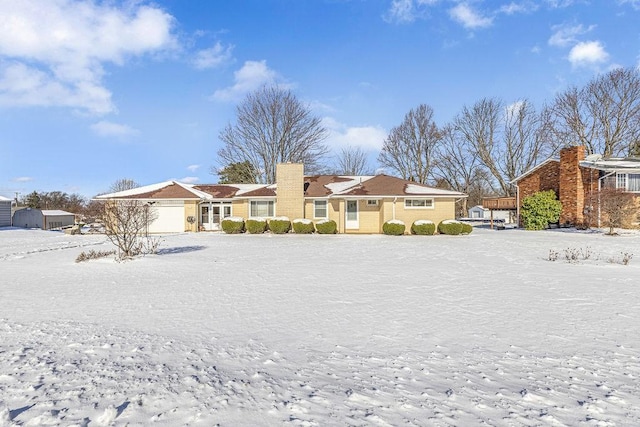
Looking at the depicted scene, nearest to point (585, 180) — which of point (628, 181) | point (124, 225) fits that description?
point (628, 181)

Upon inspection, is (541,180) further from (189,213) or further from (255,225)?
(189,213)

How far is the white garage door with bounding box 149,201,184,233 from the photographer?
26375 millimetres

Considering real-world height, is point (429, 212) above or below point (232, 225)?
above

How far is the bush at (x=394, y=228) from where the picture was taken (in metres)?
22.3

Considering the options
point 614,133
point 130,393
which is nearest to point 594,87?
point 614,133

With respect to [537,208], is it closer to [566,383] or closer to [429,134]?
[429,134]

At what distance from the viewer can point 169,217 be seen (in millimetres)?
26453

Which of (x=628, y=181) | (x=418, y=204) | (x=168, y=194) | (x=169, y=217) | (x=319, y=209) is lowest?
(x=169, y=217)

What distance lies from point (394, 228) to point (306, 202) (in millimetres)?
6839

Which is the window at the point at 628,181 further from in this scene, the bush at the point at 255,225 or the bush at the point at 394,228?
the bush at the point at 255,225

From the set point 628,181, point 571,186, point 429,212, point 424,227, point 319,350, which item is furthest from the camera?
point 571,186

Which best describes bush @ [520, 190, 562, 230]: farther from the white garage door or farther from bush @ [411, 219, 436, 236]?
the white garage door

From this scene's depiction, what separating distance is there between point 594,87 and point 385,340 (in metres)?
38.3

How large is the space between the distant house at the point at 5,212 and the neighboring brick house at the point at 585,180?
151ft
